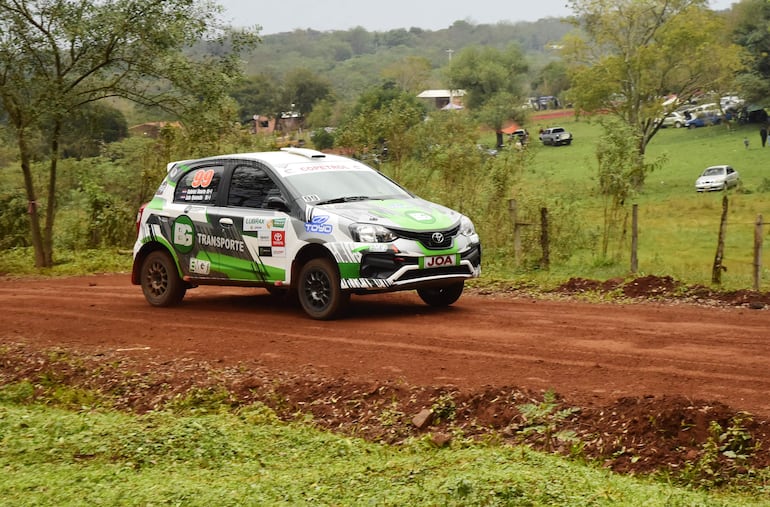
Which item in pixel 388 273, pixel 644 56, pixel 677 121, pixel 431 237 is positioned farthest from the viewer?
pixel 677 121

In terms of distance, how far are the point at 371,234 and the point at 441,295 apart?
1887 mm

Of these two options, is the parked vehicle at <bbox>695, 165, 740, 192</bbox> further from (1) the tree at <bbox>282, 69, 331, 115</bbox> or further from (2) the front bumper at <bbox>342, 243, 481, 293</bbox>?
(1) the tree at <bbox>282, 69, 331, 115</bbox>

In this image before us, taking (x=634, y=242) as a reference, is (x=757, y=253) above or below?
below

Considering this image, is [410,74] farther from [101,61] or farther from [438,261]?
[438,261]

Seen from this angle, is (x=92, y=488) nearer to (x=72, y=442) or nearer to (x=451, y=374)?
(x=72, y=442)

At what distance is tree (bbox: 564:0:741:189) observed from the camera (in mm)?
57188

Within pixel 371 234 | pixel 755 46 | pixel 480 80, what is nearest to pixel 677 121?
pixel 755 46

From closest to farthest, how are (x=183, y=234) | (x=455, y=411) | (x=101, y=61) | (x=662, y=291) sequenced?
(x=455, y=411), (x=183, y=234), (x=662, y=291), (x=101, y=61)

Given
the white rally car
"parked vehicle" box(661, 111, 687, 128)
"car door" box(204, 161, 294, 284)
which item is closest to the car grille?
the white rally car

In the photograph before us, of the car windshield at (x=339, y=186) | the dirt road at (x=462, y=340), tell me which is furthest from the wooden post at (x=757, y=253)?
the car windshield at (x=339, y=186)

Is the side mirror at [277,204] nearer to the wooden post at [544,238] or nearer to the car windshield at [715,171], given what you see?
the wooden post at [544,238]

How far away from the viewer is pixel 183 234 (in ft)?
43.5

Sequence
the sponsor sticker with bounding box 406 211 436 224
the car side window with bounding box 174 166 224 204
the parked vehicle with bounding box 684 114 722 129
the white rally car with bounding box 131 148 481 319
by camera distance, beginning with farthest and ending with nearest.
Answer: the parked vehicle with bounding box 684 114 722 129, the car side window with bounding box 174 166 224 204, the sponsor sticker with bounding box 406 211 436 224, the white rally car with bounding box 131 148 481 319

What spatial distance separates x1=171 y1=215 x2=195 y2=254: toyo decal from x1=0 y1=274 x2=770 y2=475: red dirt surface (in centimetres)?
88
